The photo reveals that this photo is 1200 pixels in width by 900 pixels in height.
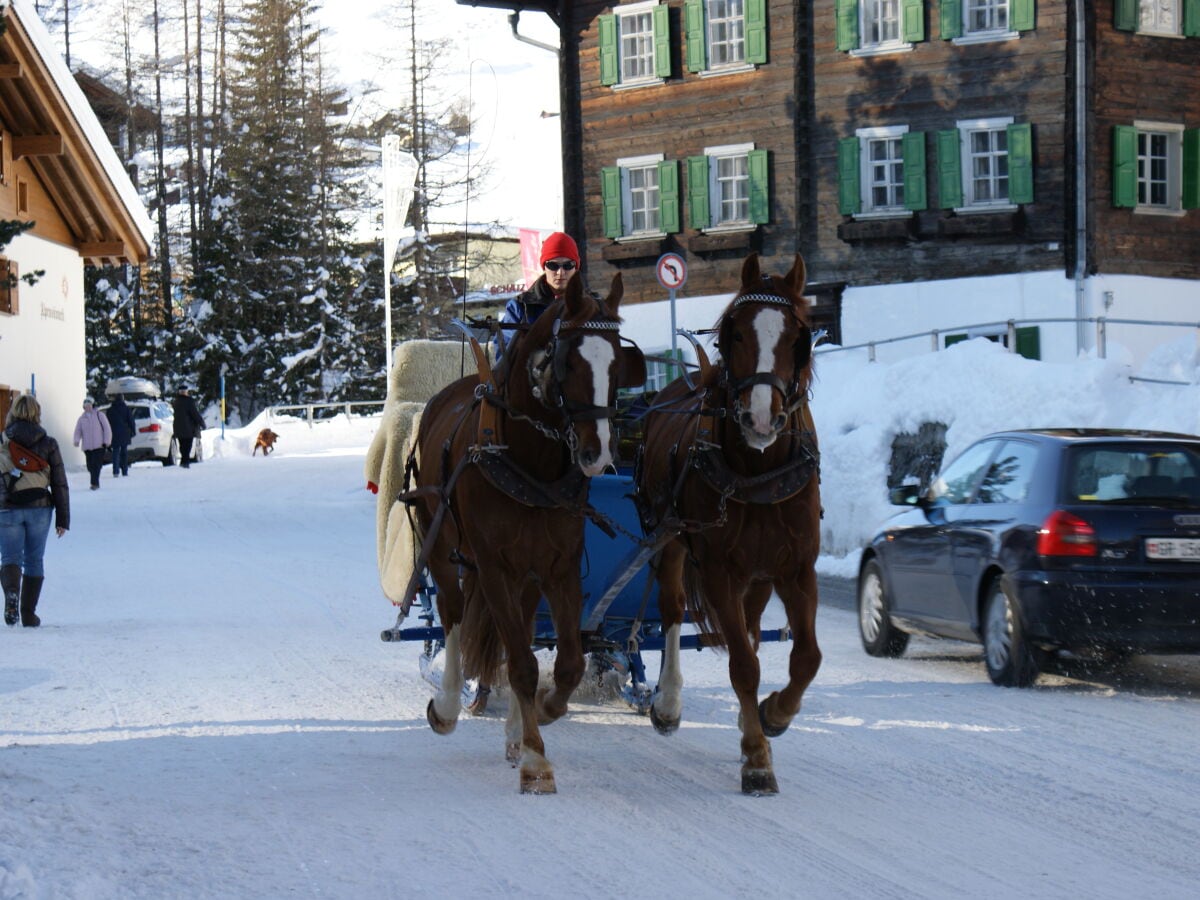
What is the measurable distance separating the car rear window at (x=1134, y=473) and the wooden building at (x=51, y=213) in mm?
26450

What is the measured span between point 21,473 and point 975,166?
69.9 ft

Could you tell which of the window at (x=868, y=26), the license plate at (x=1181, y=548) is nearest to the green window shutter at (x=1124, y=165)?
the window at (x=868, y=26)

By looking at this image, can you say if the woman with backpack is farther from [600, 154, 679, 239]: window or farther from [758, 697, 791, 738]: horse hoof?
[600, 154, 679, 239]: window

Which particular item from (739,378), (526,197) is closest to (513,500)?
(739,378)

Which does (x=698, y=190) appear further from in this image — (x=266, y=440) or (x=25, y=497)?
(x=25, y=497)

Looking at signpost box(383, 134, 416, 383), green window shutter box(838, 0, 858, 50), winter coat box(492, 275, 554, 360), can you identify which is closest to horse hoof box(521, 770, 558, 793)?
winter coat box(492, 275, 554, 360)

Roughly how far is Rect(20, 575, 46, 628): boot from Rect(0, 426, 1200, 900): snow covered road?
1150mm

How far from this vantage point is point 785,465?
7395mm

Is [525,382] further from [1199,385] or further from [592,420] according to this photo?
[1199,385]

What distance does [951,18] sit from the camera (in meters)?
31.2

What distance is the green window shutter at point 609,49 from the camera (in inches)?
1396

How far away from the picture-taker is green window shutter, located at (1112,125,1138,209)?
A: 30.3 metres

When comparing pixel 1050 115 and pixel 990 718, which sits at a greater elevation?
pixel 1050 115

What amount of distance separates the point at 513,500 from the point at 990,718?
9.95ft
